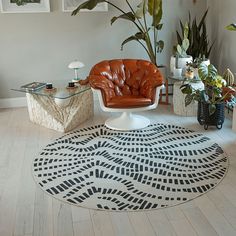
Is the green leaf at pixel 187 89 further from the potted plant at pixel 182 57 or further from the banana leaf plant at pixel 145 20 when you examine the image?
the banana leaf plant at pixel 145 20

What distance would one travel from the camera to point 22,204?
A: 8.80 ft

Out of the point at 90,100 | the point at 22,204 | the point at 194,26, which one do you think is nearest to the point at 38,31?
the point at 90,100

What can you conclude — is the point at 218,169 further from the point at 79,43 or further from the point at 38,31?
the point at 38,31

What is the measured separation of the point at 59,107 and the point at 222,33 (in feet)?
8.49

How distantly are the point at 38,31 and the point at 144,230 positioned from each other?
11.4ft

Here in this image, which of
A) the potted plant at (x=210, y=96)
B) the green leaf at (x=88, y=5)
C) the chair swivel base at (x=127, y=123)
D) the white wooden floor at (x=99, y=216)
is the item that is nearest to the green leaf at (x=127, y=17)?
the green leaf at (x=88, y=5)

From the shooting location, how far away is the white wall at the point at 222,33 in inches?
184

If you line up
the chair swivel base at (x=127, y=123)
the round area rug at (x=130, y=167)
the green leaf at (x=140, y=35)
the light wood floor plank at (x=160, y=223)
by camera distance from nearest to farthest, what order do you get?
the light wood floor plank at (x=160, y=223), the round area rug at (x=130, y=167), the chair swivel base at (x=127, y=123), the green leaf at (x=140, y=35)

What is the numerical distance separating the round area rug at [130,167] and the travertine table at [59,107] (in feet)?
0.65

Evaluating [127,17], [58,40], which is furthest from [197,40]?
[58,40]

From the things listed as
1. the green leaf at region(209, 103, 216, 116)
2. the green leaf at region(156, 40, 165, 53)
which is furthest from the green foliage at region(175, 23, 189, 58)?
the green leaf at region(209, 103, 216, 116)

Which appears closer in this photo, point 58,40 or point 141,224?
point 141,224

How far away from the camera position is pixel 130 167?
321cm

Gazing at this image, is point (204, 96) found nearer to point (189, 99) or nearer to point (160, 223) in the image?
point (189, 99)
